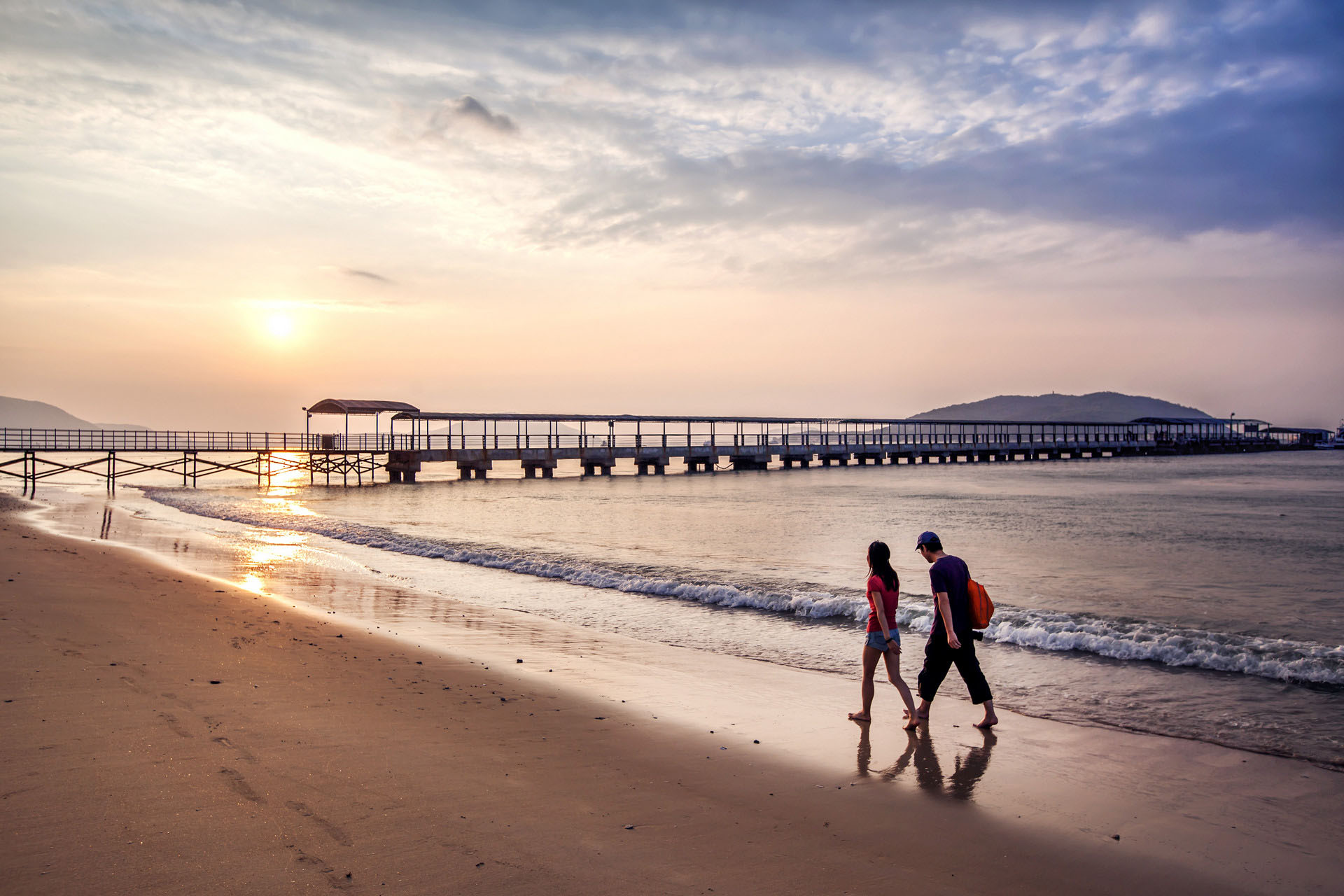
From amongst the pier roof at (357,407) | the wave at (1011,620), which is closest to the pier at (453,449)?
the pier roof at (357,407)

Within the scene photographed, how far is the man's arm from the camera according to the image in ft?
20.2

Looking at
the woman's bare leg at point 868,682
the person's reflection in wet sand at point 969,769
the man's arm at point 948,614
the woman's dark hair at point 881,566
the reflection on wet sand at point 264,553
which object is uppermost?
the woman's dark hair at point 881,566

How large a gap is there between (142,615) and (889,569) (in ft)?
27.3

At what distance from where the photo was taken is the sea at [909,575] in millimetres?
8391

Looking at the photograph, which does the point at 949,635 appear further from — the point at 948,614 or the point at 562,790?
the point at 562,790

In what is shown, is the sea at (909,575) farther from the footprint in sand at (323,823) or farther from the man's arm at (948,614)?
the footprint in sand at (323,823)

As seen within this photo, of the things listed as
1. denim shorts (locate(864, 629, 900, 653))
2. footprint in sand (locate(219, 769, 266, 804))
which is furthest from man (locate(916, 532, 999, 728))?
footprint in sand (locate(219, 769, 266, 804))

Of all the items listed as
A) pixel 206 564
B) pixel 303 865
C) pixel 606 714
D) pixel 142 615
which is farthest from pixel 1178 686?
pixel 206 564

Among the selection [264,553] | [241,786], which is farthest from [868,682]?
[264,553]

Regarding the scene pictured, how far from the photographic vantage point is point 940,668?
21.2 ft

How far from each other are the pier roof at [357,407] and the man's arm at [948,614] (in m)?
51.5

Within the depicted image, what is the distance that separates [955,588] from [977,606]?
202 millimetres

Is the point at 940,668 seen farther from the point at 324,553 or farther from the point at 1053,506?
the point at 1053,506

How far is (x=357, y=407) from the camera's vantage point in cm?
5325
